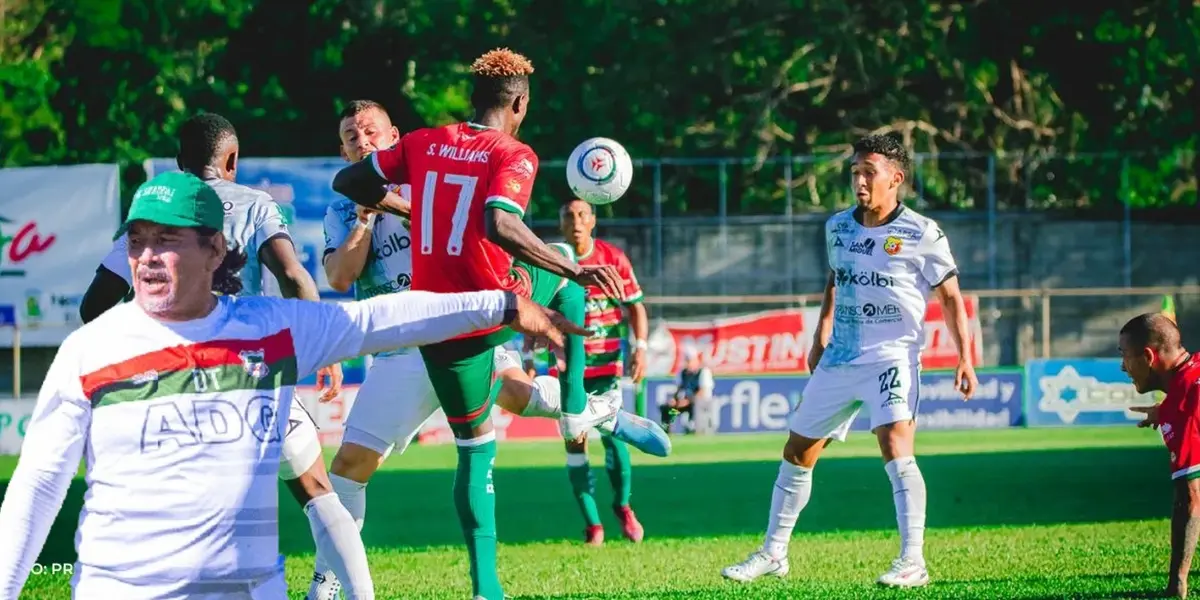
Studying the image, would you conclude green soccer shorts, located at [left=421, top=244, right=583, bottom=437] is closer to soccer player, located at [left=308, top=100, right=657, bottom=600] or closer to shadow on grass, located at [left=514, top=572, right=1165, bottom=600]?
soccer player, located at [left=308, top=100, right=657, bottom=600]

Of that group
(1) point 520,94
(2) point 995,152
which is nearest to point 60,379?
(1) point 520,94

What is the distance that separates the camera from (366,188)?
275 inches


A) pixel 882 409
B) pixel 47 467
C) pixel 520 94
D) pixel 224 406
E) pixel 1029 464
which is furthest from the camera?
pixel 1029 464

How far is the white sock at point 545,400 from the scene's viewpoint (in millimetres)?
8922

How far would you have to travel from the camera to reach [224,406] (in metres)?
4.23

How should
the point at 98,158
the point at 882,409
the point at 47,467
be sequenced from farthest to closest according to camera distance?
the point at 98,158, the point at 882,409, the point at 47,467

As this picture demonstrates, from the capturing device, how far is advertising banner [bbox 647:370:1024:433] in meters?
23.2

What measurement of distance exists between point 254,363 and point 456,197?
2.55 m

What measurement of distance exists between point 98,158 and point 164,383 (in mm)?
28966

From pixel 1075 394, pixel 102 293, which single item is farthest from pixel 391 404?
pixel 1075 394

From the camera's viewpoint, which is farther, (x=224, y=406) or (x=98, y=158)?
(x=98, y=158)

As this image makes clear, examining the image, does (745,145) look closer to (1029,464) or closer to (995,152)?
(995,152)

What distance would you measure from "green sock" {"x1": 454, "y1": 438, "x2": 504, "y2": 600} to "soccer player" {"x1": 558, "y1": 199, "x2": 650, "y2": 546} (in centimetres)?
358

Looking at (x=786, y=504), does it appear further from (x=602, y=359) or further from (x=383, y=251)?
(x=602, y=359)
